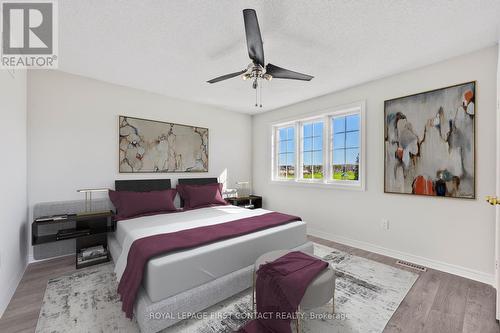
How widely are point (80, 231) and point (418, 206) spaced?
443cm

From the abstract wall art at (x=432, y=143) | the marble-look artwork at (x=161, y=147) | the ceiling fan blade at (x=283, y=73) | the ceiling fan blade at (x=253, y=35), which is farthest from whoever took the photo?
the marble-look artwork at (x=161, y=147)

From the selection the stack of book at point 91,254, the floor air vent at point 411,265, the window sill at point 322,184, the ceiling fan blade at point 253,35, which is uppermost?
the ceiling fan blade at point 253,35

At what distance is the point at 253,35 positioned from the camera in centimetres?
161

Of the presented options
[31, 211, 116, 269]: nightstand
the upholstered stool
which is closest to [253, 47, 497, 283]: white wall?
the upholstered stool

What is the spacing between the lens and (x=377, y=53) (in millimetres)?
2424

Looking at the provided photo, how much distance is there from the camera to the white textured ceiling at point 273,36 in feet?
5.72

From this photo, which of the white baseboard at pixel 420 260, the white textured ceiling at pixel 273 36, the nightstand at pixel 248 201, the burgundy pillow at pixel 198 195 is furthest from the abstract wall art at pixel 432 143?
the burgundy pillow at pixel 198 195

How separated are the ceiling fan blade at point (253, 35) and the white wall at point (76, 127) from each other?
101 inches

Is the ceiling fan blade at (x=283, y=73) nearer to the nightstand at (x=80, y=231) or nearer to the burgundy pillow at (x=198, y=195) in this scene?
the burgundy pillow at (x=198, y=195)

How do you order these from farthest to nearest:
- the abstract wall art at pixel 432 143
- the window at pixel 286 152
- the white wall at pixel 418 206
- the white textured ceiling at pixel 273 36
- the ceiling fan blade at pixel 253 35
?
the window at pixel 286 152 → the abstract wall art at pixel 432 143 → the white wall at pixel 418 206 → the white textured ceiling at pixel 273 36 → the ceiling fan blade at pixel 253 35

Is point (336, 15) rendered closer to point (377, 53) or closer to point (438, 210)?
point (377, 53)

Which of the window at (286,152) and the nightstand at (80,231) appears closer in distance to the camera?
the nightstand at (80,231)

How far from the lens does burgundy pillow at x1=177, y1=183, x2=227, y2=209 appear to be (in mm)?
3619

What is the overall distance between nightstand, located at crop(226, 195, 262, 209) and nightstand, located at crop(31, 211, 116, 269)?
6.92 feet
